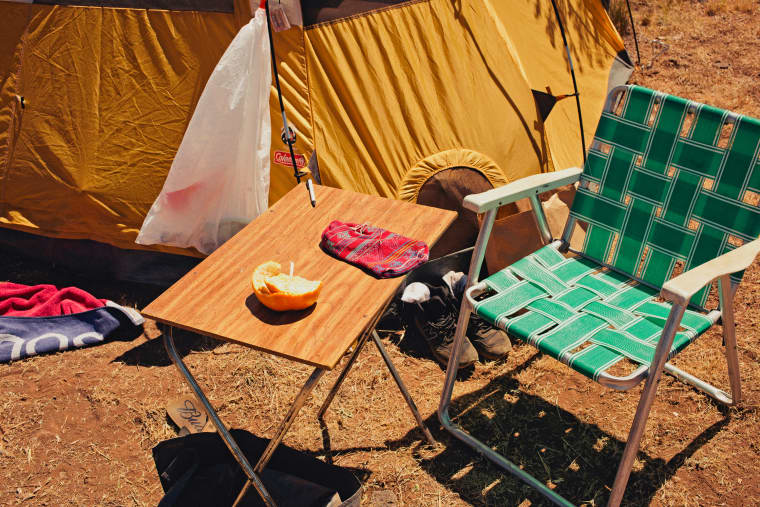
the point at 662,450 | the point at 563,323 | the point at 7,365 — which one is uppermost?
the point at 563,323

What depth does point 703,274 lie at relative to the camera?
6.62ft

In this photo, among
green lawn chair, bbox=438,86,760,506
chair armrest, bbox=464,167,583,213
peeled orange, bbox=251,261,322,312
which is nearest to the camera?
peeled orange, bbox=251,261,322,312

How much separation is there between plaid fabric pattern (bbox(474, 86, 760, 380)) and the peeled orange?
2.28 feet

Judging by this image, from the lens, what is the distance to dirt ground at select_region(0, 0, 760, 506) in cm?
254

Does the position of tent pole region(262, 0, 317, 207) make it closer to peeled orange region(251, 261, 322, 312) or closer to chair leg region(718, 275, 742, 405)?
peeled orange region(251, 261, 322, 312)

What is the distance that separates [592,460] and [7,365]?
2.67 metres

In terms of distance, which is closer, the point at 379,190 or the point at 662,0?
the point at 379,190

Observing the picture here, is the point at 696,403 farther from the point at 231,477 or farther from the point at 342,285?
the point at 231,477

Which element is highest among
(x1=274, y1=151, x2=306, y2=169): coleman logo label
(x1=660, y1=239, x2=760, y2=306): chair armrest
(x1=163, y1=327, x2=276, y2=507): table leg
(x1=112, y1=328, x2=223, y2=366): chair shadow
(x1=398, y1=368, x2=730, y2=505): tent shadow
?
(x1=660, y1=239, x2=760, y2=306): chair armrest

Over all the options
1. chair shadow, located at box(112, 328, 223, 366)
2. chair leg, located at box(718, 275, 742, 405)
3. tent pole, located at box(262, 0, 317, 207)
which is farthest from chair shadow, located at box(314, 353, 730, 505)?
tent pole, located at box(262, 0, 317, 207)

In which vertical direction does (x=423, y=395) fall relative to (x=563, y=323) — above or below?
below

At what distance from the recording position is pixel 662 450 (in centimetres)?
264

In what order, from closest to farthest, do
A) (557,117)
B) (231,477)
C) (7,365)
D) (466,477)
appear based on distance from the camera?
(231,477), (466,477), (7,365), (557,117)

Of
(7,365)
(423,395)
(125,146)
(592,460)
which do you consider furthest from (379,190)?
(7,365)
